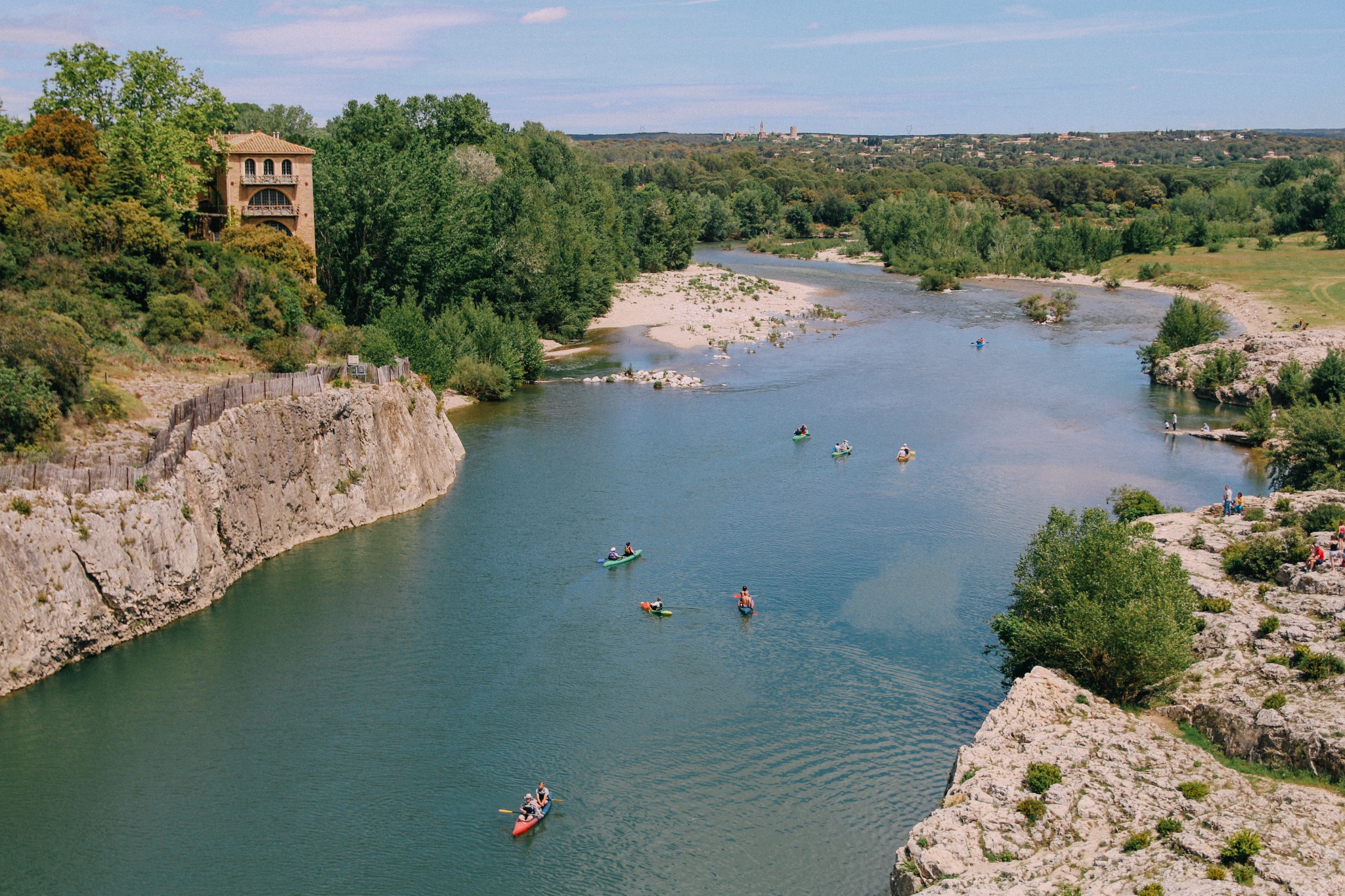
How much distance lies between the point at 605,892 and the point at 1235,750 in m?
19.6

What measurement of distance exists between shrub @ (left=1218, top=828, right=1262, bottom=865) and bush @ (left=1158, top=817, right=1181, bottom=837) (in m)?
1.28

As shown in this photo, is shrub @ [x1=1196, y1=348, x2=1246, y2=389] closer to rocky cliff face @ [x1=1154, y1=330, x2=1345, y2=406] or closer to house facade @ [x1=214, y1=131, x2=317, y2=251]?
rocky cliff face @ [x1=1154, y1=330, x2=1345, y2=406]

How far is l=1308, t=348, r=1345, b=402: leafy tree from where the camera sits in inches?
3118

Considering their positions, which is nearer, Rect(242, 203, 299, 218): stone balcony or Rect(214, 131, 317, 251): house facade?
Rect(214, 131, 317, 251): house facade

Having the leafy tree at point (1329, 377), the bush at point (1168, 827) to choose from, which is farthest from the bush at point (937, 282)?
the bush at point (1168, 827)

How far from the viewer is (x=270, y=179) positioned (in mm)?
80938

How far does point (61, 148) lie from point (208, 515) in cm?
3596

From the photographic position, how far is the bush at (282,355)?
62.3 m

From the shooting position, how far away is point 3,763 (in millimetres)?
35844

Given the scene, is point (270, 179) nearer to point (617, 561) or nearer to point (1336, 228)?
point (617, 561)

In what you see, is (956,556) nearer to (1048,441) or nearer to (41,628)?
(1048,441)

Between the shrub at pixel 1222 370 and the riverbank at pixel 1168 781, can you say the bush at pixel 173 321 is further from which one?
the shrub at pixel 1222 370

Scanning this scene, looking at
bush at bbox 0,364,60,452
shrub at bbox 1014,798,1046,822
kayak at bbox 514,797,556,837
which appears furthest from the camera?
bush at bbox 0,364,60,452

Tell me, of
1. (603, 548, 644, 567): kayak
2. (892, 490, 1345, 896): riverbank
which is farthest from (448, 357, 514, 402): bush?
(892, 490, 1345, 896): riverbank
